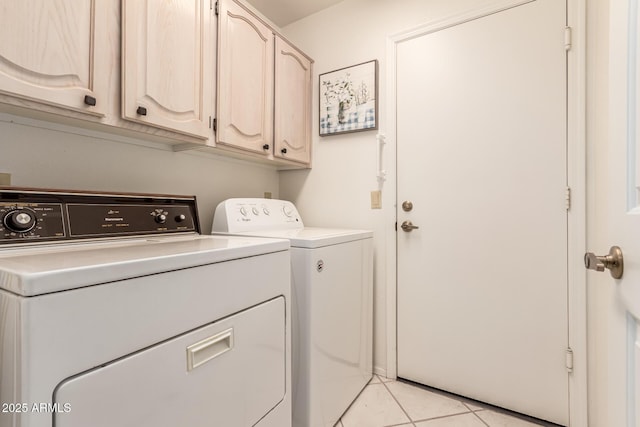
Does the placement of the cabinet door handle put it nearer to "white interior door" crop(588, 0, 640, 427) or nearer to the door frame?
"white interior door" crop(588, 0, 640, 427)

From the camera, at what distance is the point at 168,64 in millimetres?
1244

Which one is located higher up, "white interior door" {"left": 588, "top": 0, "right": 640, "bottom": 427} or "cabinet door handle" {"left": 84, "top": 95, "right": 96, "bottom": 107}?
"cabinet door handle" {"left": 84, "top": 95, "right": 96, "bottom": 107}

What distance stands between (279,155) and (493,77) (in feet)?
4.25

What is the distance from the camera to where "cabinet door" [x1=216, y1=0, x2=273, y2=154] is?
4.88 feet

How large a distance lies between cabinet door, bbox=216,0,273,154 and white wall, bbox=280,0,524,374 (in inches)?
20.2

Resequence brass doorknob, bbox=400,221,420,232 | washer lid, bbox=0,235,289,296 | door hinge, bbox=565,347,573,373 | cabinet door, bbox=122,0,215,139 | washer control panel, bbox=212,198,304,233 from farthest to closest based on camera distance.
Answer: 1. brass doorknob, bbox=400,221,420,232
2. washer control panel, bbox=212,198,304,233
3. door hinge, bbox=565,347,573,373
4. cabinet door, bbox=122,0,215,139
5. washer lid, bbox=0,235,289,296

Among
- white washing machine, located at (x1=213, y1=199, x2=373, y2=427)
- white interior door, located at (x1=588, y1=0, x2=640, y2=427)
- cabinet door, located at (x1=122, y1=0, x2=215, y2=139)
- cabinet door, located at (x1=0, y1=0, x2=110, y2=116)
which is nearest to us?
white interior door, located at (x1=588, y1=0, x2=640, y2=427)

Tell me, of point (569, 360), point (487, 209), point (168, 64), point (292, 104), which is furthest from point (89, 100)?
point (569, 360)

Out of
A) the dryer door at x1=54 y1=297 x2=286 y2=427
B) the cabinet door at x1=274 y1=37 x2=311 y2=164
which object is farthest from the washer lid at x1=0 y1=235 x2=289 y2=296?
the cabinet door at x1=274 y1=37 x2=311 y2=164

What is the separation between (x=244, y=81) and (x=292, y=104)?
1.47 feet

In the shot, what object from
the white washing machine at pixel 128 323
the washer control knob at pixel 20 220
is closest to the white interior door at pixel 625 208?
the white washing machine at pixel 128 323

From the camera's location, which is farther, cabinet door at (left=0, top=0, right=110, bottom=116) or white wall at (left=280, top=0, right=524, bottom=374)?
white wall at (left=280, top=0, right=524, bottom=374)

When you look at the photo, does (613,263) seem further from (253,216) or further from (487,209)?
(253,216)

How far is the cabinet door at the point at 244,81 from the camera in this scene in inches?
58.6
